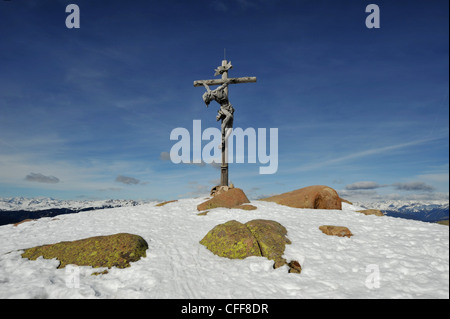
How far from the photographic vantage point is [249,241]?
927 cm

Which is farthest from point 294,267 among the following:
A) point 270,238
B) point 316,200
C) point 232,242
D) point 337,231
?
point 316,200

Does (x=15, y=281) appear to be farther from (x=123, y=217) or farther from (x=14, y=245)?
(x=123, y=217)

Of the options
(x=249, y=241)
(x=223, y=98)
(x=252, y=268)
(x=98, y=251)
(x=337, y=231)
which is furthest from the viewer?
(x=223, y=98)

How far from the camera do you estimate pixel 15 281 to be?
Answer: 7023 millimetres

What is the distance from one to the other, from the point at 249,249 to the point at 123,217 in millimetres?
9272

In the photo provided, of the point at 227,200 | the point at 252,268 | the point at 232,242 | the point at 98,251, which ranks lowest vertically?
the point at 252,268

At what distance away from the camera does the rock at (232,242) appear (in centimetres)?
893

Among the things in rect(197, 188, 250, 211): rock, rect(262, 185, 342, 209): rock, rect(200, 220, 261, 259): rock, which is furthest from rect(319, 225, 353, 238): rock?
rect(197, 188, 250, 211): rock

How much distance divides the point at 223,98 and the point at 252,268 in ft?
49.2

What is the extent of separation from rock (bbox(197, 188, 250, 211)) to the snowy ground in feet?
11.4

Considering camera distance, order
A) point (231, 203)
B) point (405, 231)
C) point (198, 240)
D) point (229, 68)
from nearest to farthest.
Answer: point (198, 240) → point (405, 231) → point (231, 203) → point (229, 68)

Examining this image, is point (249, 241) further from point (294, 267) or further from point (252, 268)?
point (294, 267)
